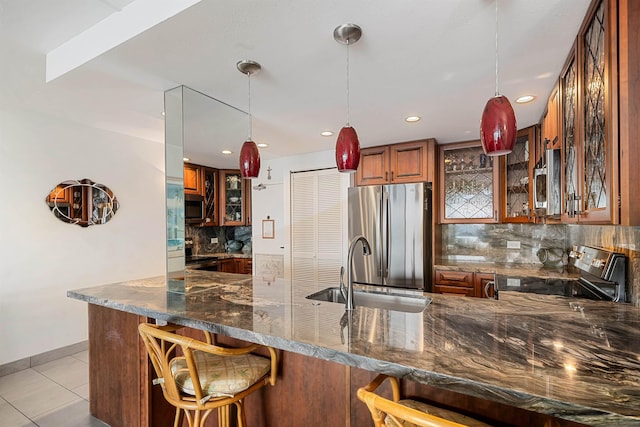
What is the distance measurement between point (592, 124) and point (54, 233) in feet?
13.3

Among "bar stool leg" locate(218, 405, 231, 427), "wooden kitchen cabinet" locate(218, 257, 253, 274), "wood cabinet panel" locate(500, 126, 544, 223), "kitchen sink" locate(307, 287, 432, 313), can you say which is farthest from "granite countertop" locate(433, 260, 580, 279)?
"wooden kitchen cabinet" locate(218, 257, 253, 274)

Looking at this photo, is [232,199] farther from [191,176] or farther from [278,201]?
[191,176]

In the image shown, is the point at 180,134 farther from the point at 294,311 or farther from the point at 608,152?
the point at 608,152

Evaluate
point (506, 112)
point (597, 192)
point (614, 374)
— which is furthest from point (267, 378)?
point (597, 192)

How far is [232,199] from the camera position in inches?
163

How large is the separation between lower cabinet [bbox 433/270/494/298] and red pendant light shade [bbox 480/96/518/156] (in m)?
2.21

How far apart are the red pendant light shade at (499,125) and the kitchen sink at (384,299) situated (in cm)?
89

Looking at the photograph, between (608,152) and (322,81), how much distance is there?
1480 mm

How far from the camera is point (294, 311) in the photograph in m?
1.49

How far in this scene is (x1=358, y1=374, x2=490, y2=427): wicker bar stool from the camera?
0.75 metres

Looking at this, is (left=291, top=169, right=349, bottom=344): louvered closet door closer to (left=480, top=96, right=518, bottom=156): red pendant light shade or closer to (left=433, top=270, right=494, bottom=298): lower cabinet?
(left=433, top=270, right=494, bottom=298): lower cabinet

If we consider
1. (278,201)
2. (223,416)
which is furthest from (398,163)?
(223,416)

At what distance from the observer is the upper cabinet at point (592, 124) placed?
110 centimetres

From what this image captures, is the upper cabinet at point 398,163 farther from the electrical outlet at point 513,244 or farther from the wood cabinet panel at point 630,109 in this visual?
the wood cabinet panel at point 630,109
